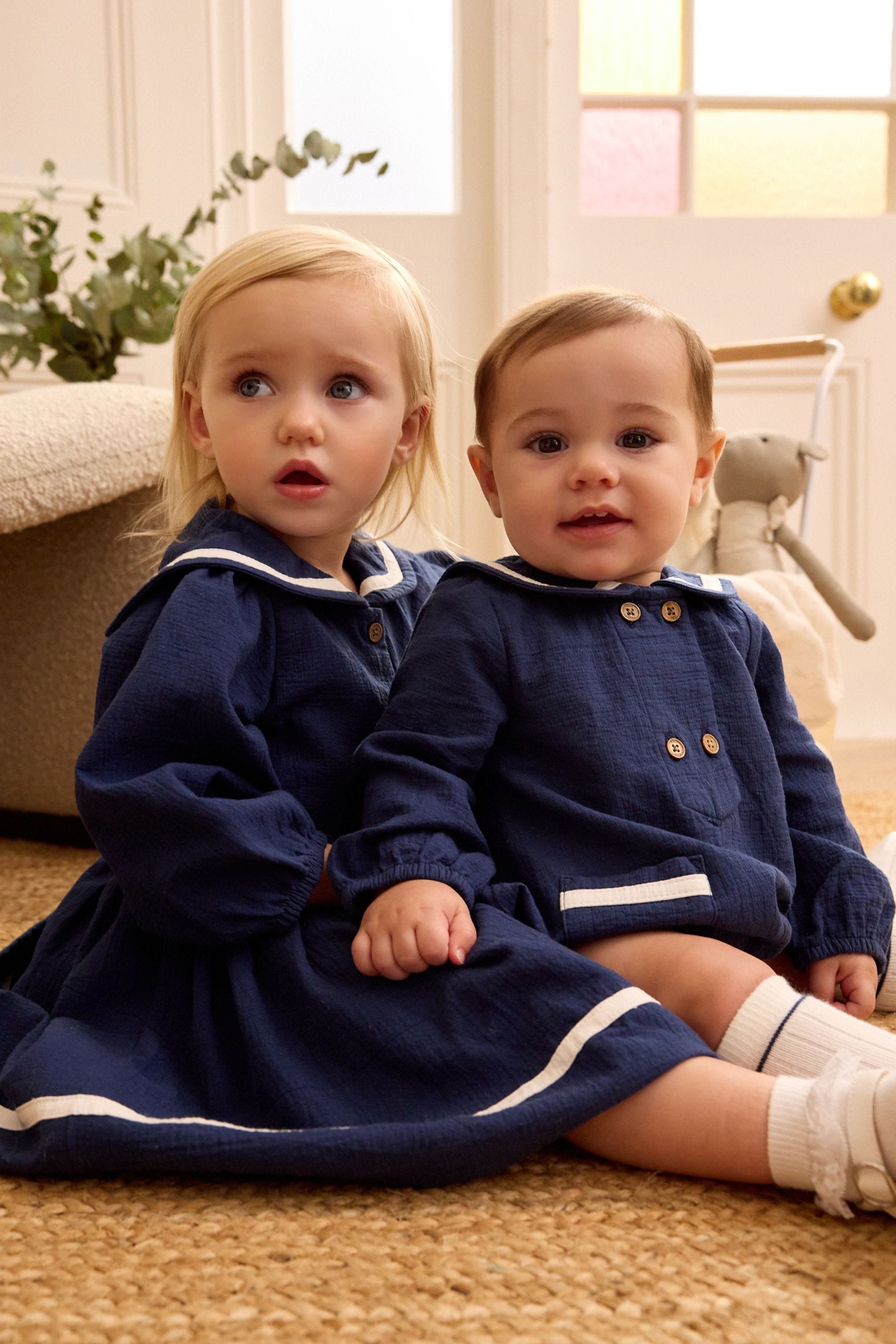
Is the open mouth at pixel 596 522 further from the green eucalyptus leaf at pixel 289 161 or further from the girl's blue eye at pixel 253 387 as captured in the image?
the green eucalyptus leaf at pixel 289 161

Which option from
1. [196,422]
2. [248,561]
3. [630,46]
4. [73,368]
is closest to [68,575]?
[73,368]

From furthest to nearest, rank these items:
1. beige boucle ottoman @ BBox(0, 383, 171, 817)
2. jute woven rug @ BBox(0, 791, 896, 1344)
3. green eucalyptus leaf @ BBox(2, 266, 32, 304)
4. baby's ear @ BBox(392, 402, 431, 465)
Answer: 1. green eucalyptus leaf @ BBox(2, 266, 32, 304)
2. beige boucle ottoman @ BBox(0, 383, 171, 817)
3. baby's ear @ BBox(392, 402, 431, 465)
4. jute woven rug @ BBox(0, 791, 896, 1344)

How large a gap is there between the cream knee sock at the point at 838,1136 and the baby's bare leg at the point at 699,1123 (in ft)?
0.03

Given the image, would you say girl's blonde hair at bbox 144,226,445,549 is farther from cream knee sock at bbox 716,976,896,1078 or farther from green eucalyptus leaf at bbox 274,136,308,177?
green eucalyptus leaf at bbox 274,136,308,177

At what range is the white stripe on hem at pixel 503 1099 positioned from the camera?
69cm

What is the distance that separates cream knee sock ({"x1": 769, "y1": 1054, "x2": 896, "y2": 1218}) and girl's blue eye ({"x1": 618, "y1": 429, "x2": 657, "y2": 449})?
429 mm

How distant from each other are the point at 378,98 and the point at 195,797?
212 cm

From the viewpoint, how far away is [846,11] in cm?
254

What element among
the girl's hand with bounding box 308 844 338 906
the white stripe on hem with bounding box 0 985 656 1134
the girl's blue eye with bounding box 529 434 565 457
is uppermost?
the girl's blue eye with bounding box 529 434 565 457

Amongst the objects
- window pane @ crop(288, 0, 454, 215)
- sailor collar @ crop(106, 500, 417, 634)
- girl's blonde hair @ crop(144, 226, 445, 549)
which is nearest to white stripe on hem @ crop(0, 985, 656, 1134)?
sailor collar @ crop(106, 500, 417, 634)

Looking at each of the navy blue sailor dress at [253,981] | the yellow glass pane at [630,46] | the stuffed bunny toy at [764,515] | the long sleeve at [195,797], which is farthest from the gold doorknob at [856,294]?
the long sleeve at [195,797]

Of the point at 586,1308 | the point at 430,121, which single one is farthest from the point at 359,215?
the point at 586,1308

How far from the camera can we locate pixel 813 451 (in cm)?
189

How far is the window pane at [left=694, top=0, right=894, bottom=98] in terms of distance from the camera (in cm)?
251
